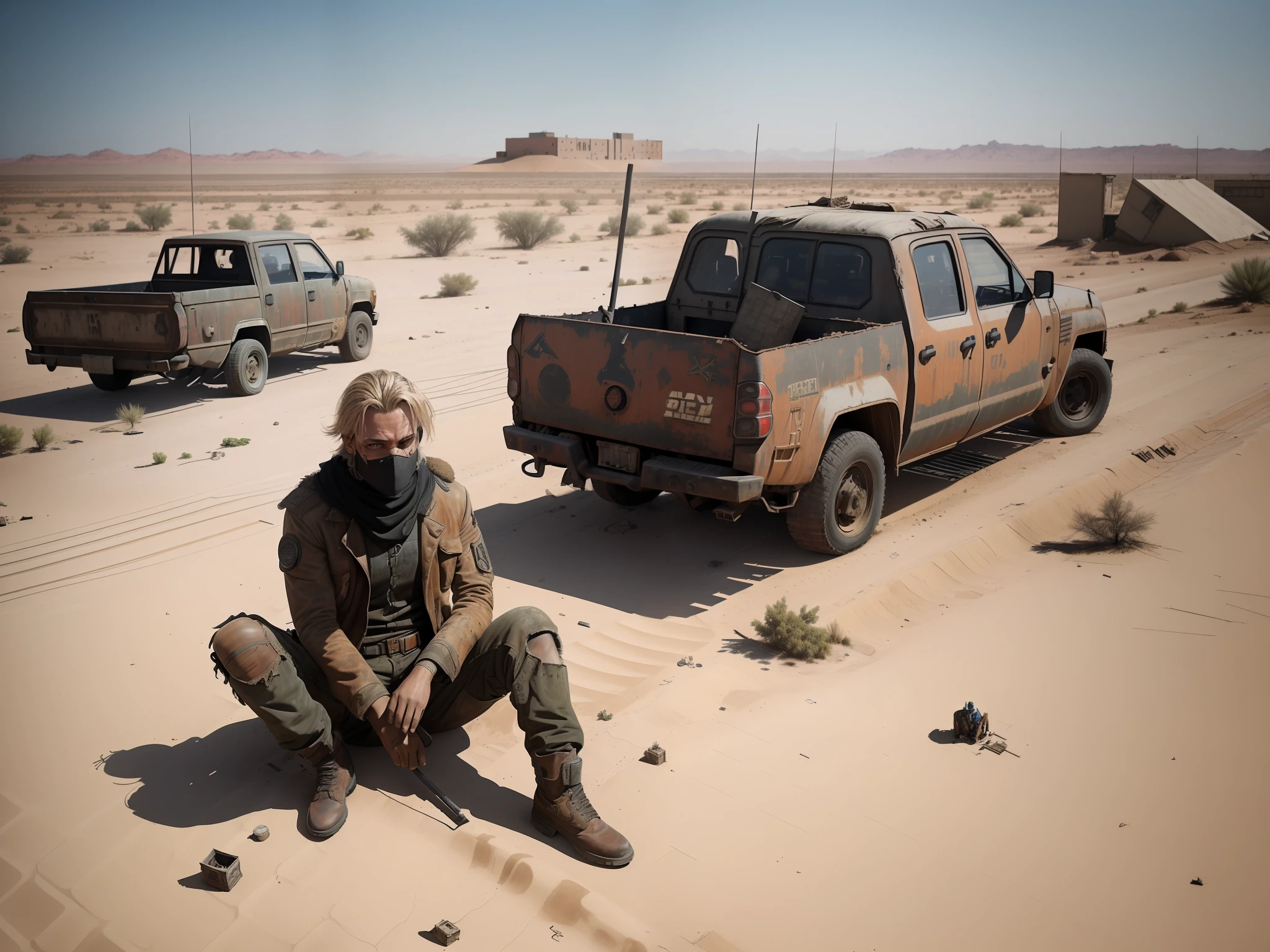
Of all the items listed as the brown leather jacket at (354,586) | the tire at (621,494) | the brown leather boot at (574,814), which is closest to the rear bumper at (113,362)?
the tire at (621,494)

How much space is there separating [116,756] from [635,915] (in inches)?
97.5

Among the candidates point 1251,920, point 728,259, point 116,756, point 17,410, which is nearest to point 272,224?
point 17,410

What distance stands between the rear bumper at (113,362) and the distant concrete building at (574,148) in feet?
434

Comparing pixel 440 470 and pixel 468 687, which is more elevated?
pixel 440 470

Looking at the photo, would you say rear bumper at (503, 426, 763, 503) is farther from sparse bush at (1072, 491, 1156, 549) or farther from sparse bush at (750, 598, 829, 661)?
sparse bush at (1072, 491, 1156, 549)

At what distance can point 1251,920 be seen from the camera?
345cm

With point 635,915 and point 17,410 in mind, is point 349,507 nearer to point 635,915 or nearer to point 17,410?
point 635,915

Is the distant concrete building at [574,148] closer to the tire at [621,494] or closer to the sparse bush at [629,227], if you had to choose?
the sparse bush at [629,227]

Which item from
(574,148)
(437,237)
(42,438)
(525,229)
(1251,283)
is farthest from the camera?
(574,148)

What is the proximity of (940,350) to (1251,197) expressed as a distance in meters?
28.0

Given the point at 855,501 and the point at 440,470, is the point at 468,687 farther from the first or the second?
the point at 855,501

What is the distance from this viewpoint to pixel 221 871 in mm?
3533

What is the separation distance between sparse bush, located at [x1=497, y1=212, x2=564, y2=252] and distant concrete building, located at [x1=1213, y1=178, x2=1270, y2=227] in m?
20.0

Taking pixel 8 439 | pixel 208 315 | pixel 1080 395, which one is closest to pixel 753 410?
pixel 1080 395
